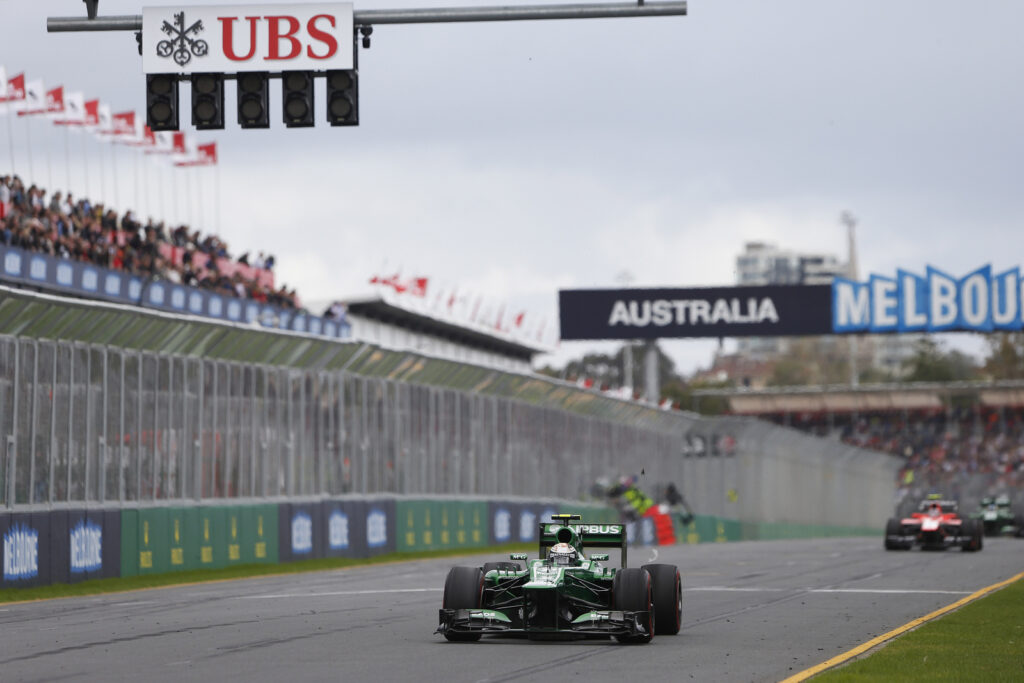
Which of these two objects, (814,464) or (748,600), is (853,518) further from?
(748,600)

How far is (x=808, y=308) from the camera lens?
69875mm

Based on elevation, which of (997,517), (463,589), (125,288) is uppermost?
(125,288)

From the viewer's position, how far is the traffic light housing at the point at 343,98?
16.2 metres

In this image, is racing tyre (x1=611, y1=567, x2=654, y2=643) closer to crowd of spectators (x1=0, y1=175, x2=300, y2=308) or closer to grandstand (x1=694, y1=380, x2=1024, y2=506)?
crowd of spectators (x1=0, y1=175, x2=300, y2=308)

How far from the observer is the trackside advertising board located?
222 feet

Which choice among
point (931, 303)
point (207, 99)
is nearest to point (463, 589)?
point (207, 99)

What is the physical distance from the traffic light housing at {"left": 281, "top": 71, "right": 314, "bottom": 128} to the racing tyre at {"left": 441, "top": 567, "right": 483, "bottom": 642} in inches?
183

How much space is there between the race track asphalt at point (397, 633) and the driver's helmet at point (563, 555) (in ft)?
2.34

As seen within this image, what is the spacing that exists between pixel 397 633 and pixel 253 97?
5260mm

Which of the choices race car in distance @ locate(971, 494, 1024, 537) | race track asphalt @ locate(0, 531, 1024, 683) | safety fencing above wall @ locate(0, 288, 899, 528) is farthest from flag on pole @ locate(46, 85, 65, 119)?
race car in distance @ locate(971, 494, 1024, 537)

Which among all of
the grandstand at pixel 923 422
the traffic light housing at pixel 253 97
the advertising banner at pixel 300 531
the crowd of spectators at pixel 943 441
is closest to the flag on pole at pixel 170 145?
the advertising banner at pixel 300 531

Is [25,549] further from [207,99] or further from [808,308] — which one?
[808,308]

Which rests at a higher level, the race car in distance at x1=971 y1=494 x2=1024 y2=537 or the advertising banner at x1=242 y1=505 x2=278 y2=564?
the advertising banner at x1=242 y1=505 x2=278 y2=564

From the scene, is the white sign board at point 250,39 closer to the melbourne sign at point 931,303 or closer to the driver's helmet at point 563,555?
the driver's helmet at point 563,555
